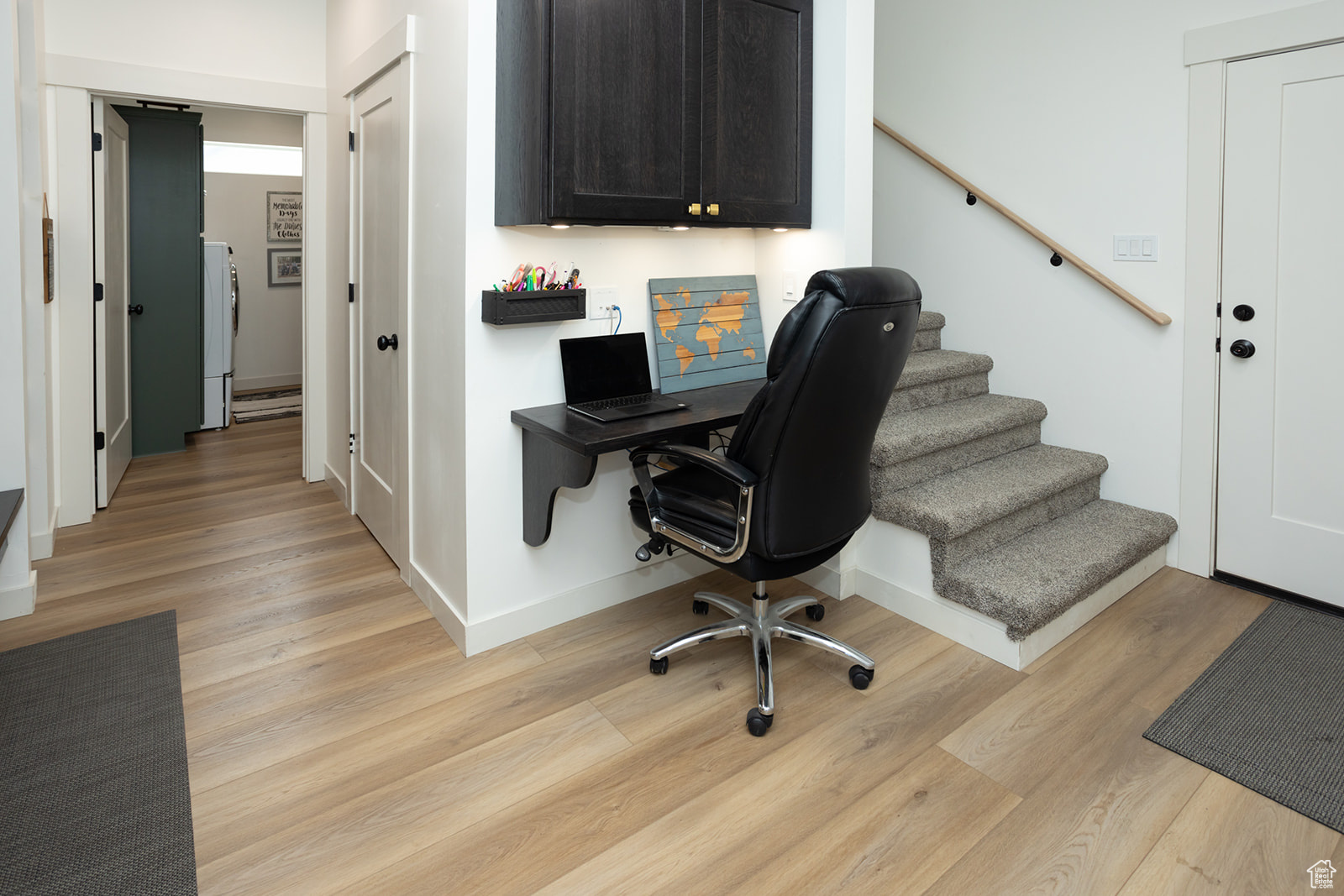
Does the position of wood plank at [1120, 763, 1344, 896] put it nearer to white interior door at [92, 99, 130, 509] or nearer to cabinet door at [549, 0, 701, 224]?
cabinet door at [549, 0, 701, 224]

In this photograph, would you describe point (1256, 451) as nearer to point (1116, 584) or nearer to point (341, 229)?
point (1116, 584)

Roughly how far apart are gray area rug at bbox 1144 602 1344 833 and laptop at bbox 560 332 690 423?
169cm

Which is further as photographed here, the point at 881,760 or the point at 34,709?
the point at 34,709

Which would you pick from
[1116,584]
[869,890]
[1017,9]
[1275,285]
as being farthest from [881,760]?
[1017,9]

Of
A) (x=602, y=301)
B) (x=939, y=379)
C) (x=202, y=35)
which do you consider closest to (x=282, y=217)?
(x=202, y=35)

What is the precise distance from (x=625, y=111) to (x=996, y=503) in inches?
70.7

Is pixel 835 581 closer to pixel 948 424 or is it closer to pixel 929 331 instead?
pixel 948 424

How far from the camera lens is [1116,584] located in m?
2.85

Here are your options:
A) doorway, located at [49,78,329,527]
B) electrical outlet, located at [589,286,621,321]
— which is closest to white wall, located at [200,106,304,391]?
doorway, located at [49,78,329,527]

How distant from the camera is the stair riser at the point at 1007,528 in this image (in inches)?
102

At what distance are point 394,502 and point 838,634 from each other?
1795mm

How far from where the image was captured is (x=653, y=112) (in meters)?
2.29

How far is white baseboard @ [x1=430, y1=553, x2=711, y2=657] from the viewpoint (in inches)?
98.5

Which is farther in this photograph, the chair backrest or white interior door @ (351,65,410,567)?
white interior door @ (351,65,410,567)
